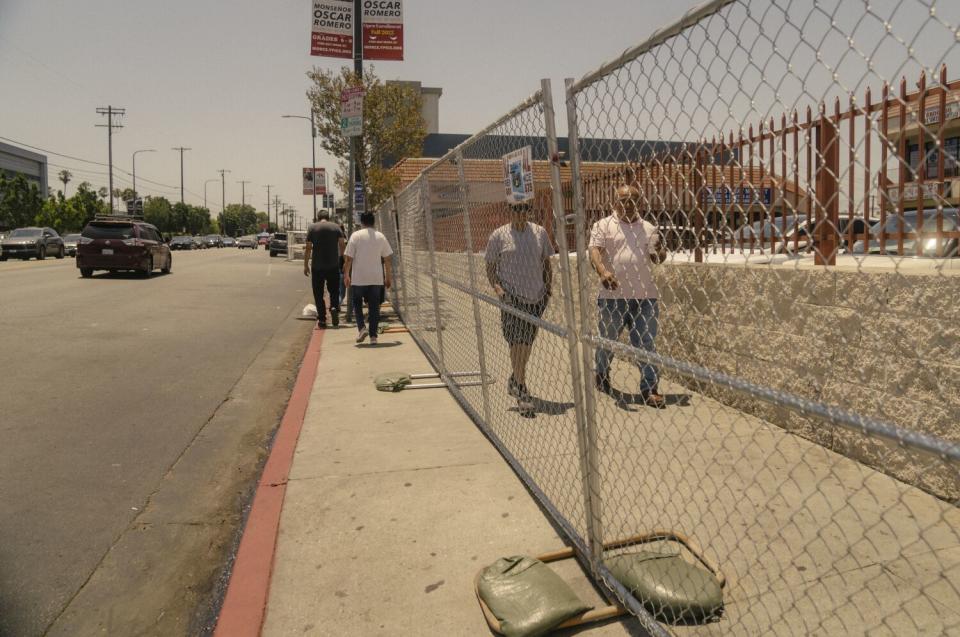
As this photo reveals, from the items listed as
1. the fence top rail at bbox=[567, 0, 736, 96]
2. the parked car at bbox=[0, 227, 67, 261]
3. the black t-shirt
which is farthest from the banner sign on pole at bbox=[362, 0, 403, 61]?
the parked car at bbox=[0, 227, 67, 261]

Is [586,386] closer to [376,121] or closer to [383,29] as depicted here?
[383,29]

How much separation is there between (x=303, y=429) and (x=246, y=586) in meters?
2.47

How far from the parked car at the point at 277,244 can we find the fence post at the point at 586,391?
45389 millimetres

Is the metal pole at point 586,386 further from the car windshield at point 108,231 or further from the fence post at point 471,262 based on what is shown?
the car windshield at point 108,231

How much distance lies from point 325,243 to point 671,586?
8921 millimetres

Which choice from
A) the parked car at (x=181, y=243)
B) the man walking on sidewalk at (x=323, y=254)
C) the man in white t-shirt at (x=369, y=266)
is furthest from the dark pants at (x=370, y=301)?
the parked car at (x=181, y=243)

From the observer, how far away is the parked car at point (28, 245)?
35.1 m

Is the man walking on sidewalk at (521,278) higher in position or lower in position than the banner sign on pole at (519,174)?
lower

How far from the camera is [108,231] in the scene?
22.2m

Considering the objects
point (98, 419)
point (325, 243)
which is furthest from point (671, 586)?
point (325, 243)

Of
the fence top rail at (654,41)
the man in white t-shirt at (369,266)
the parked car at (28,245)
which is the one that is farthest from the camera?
the parked car at (28,245)

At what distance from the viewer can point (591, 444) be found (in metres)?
3.08

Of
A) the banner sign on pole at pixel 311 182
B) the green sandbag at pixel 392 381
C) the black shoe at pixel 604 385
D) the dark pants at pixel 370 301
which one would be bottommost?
the green sandbag at pixel 392 381

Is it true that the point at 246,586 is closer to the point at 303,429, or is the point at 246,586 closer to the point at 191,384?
the point at 303,429
